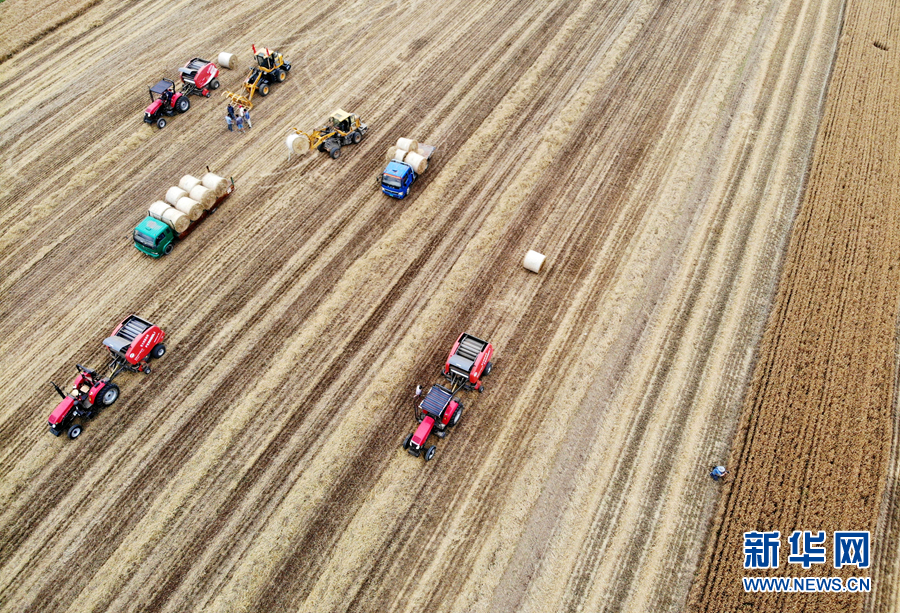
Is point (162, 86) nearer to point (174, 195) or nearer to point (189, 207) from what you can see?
point (174, 195)

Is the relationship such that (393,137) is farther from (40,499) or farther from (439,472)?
(40,499)

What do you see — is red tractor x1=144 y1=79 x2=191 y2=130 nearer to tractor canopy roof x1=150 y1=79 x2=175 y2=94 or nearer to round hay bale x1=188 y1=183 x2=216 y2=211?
tractor canopy roof x1=150 y1=79 x2=175 y2=94

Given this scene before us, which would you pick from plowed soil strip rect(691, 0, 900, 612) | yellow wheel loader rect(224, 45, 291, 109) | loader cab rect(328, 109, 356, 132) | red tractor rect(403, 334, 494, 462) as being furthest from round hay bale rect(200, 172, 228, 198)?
plowed soil strip rect(691, 0, 900, 612)

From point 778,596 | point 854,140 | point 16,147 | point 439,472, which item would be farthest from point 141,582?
point 854,140

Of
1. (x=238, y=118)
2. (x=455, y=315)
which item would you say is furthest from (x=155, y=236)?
(x=455, y=315)

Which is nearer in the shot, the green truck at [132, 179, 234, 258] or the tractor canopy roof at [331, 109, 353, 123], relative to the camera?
the green truck at [132, 179, 234, 258]
